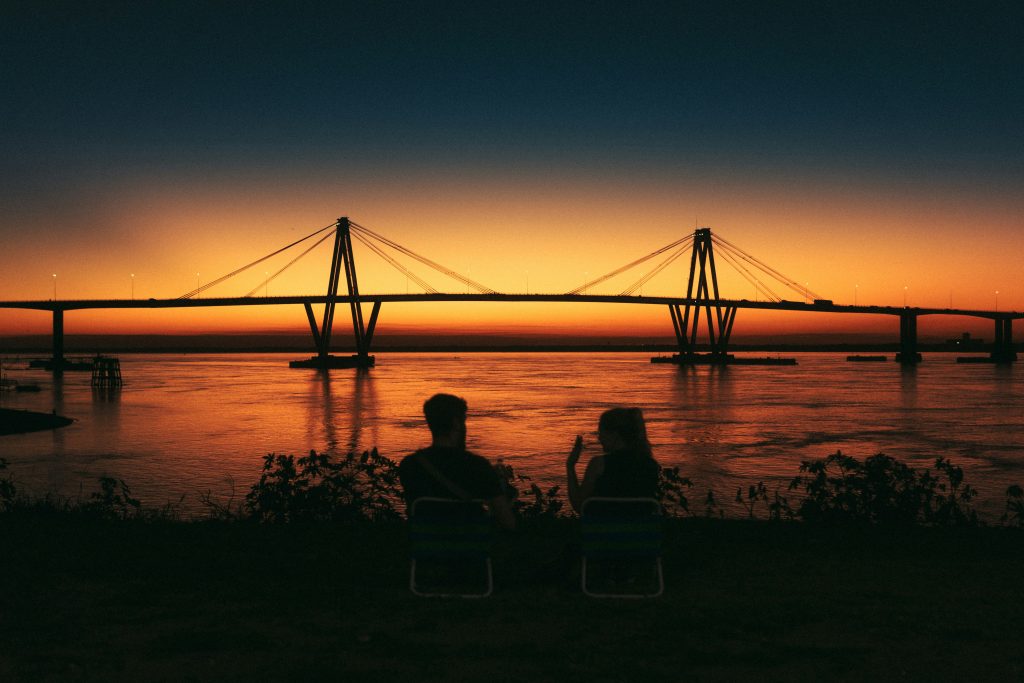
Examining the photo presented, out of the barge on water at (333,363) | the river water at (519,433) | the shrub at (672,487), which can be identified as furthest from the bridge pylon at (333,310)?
the shrub at (672,487)

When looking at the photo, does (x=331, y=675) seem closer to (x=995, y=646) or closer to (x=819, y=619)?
(x=819, y=619)

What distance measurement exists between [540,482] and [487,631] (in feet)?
31.0

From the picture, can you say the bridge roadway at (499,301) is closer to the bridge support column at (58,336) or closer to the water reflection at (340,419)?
the bridge support column at (58,336)

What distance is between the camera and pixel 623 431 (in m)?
4.81

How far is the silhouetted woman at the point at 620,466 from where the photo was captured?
15.7ft

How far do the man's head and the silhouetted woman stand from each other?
67 cm

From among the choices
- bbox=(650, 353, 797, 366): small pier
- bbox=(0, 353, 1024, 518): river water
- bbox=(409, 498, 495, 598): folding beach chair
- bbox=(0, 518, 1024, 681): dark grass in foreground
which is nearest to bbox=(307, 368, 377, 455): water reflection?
bbox=(0, 353, 1024, 518): river water

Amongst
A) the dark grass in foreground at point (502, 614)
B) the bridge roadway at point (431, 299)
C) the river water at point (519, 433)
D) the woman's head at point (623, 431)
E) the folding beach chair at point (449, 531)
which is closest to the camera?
the dark grass in foreground at point (502, 614)

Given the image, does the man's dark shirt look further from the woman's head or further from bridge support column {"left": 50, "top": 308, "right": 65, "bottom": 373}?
bridge support column {"left": 50, "top": 308, "right": 65, "bottom": 373}

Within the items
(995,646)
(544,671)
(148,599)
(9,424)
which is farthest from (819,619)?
(9,424)

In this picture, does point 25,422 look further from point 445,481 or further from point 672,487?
point 445,481

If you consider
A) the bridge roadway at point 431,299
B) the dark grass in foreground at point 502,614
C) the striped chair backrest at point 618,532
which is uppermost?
the bridge roadway at point 431,299

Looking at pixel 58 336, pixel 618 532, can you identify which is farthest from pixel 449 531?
pixel 58 336

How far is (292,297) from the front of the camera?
74.2 meters
